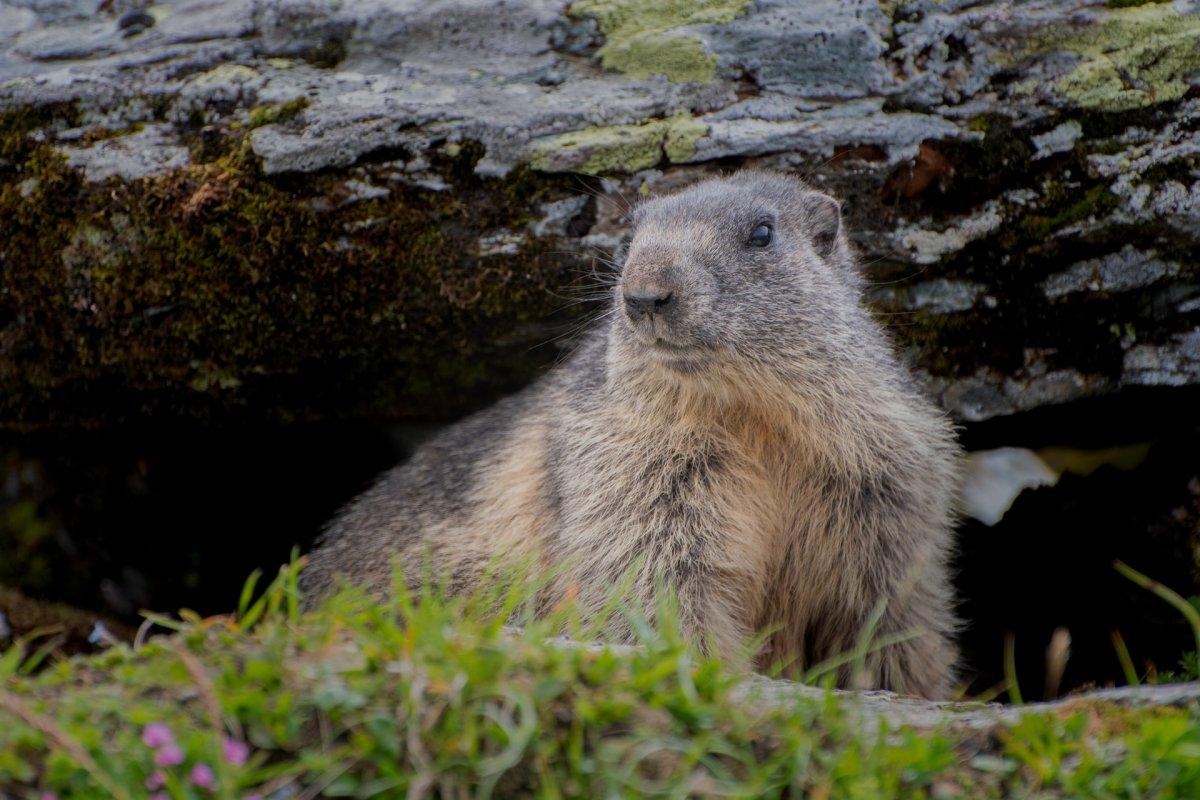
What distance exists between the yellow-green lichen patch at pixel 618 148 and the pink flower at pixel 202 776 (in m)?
4.11

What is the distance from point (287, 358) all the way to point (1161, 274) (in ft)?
17.0

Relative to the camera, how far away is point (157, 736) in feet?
8.95

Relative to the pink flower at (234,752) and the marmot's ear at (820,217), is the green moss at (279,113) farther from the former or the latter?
the pink flower at (234,752)

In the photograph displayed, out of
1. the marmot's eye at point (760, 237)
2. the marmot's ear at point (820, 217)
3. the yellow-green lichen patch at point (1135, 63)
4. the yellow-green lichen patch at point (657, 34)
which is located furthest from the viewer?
the yellow-green lichen patch at point (657, 34)

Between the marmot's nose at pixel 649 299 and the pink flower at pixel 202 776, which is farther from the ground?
the marmot's nose at pixel 649 299

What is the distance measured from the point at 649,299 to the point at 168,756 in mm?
2647

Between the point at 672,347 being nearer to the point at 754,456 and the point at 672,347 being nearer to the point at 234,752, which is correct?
the point at 754,456

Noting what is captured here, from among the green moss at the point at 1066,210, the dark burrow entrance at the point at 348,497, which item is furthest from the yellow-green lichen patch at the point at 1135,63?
the dark burrow entrance at the point at 348,497

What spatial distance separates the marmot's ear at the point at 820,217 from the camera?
5.46 metres

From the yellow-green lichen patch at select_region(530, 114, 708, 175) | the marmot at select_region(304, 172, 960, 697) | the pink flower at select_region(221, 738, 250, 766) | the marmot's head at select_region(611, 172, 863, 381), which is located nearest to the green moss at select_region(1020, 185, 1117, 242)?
the marmot at select_region(304, 172, 960, 697)

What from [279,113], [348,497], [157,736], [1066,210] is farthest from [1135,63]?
[348,497]

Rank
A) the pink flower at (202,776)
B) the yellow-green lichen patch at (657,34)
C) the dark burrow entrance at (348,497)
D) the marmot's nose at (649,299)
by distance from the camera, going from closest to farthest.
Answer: the pink flower at (202,776)
the marmot's nose at (649,299)
the yellow-green lichen patch at (657,34)
the dark burrow entrance at (348,497)

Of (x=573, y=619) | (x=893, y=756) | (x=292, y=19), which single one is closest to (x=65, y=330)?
(x=292, y=19)

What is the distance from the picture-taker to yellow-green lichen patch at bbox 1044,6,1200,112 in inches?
229
